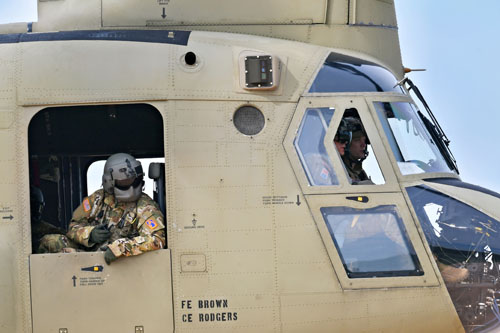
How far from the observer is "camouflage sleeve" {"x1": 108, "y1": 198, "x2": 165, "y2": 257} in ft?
→ 26.8

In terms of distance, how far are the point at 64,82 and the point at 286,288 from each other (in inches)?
111

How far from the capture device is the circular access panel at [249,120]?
27.6 feet

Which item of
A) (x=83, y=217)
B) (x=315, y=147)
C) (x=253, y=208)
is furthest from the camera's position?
(x=83, y=217)

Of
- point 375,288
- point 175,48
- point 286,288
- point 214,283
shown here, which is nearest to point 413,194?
point 375,288

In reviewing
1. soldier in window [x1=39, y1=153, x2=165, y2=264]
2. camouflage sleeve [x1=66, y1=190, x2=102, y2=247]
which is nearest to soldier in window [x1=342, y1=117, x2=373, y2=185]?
soldier in window [x1=39, y1=153, x2=165, y2=264]

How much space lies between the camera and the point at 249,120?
27.7 feet

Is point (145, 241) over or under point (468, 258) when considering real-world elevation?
over

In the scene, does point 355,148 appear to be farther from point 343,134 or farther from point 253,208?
point 253,208

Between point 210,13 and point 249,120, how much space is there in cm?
150

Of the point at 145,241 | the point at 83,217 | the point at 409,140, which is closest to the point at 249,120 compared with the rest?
the point at 145,241

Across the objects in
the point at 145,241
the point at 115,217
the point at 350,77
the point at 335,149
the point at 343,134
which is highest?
A: the point at 350,77

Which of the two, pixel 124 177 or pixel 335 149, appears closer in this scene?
pixel 335 149

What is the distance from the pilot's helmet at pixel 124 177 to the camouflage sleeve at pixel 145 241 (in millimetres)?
353

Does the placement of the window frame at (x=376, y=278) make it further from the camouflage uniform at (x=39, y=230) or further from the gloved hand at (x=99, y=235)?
the camouflage uniform at (x=39, y=230)
